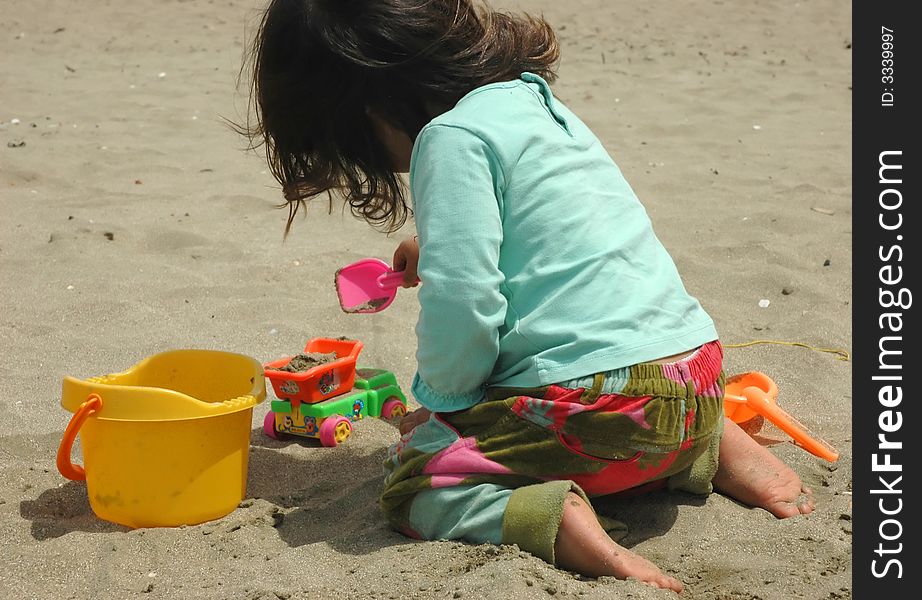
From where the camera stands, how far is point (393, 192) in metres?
2.27

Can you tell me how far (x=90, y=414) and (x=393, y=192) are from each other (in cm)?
75

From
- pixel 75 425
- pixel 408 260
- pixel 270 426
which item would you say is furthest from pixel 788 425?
pixel 75 425

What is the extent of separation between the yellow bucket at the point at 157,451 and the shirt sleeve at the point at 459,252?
0.47 m

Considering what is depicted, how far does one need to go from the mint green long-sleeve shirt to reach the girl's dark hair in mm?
123

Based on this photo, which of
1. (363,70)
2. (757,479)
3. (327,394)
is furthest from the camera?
(327,394)

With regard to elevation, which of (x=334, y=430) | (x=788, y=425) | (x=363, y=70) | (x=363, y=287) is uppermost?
(x=363, y=70)

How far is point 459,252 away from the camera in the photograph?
1.88m

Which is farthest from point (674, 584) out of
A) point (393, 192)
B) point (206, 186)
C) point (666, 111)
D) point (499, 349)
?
point (666, 111)

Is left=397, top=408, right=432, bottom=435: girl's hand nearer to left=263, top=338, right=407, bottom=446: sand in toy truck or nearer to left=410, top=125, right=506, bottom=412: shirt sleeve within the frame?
left=410, top=125, right=506, bottom=412: shirt sleeve

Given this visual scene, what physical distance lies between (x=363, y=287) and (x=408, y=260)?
0.64 ft

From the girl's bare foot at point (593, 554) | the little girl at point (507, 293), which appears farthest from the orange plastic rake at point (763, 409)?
the girl's bare foot at point (593, 554)

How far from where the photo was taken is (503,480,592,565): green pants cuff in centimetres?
188

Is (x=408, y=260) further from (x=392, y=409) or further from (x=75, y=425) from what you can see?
(x=75, y=425)

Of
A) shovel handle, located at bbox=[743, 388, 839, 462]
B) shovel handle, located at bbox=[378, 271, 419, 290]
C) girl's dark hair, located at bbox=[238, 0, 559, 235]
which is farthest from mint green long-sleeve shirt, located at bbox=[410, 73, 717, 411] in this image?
shovel handle, located at bbox=[743, 388, 839, 462]
